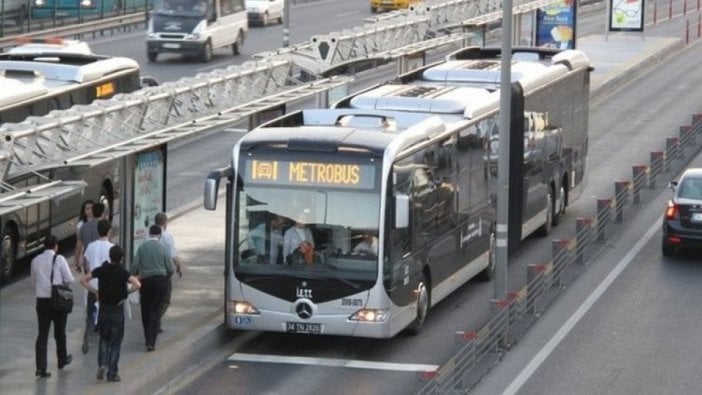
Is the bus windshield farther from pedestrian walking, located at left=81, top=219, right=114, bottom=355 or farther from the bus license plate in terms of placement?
pedestrian walking, located at left=81, top=219, right=114, bottom=355

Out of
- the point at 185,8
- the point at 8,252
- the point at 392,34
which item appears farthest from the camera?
the point at 185,8

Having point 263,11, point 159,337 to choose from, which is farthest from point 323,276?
point 263,11

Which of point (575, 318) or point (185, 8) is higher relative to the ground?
point (185, 8)

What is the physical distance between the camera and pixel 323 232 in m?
21.2

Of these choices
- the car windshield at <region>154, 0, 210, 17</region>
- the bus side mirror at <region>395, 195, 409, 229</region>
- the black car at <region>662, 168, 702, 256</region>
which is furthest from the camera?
the car windshield at <region>154, 0, 210, 17</region>

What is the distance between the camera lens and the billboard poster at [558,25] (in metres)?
54.6

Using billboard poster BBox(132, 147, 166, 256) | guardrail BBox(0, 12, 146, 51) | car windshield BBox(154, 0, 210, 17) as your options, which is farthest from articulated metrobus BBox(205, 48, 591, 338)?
car windshield BBox(154, 0, 210, 17)

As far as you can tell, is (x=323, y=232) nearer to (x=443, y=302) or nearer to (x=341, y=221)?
(x=341, y=221)

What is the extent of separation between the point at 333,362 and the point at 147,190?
13.4 ft

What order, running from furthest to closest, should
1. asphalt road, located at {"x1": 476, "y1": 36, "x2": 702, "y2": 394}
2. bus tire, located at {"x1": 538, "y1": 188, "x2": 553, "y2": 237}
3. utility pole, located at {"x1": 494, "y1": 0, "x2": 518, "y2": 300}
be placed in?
bus tire, located at {"x1": 538, "y1": 188, "x2": 553, "y2": 237}
utility pole, located at {"x1": 494, "y1": 0, "x2": 518, "y2": 300}
asphalt road, located at {"x1": 476, "y1": 36, "x2": 702, "y2": 394}

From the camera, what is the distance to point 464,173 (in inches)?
968

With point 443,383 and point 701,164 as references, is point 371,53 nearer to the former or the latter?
point 701,164

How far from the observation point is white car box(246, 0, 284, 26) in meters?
71.1

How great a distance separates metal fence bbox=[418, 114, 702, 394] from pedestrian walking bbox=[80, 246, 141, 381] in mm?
3449
